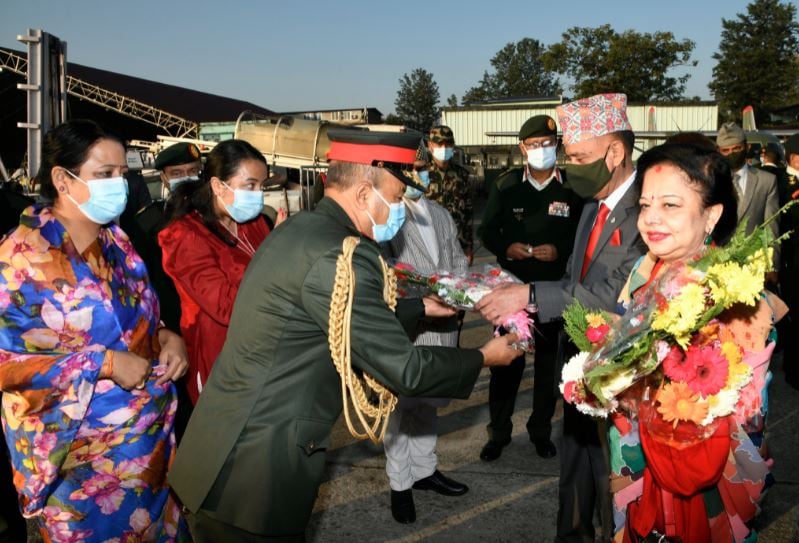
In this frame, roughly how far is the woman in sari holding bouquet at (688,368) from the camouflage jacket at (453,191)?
3.95m

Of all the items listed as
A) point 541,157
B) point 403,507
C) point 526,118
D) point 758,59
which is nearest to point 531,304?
point 403,507

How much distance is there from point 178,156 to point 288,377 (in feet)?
11.2

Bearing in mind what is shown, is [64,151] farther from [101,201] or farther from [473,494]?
[473,494]

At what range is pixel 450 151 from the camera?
6246 millimetres

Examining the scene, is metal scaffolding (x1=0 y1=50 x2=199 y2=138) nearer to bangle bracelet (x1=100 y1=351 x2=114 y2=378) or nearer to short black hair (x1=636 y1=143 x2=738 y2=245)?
bangle bracelet (x1=100 y1=351 x2=114 y2=378)

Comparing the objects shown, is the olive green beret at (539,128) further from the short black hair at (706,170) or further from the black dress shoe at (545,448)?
the short black hair at (706,170)

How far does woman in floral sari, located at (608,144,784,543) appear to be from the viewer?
2043 millimetres

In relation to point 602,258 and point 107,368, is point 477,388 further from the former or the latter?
point 107,368

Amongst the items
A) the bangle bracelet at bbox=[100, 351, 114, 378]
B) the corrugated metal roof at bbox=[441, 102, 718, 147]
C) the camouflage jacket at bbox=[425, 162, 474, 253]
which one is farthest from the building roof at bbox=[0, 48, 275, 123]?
the bangle bracelet at bbox=[100, 351, 114, 378]

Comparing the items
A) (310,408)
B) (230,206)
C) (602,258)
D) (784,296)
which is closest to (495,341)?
(310,408)

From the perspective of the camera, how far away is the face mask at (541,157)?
5238 mm

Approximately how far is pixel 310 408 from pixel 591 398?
3.12ft

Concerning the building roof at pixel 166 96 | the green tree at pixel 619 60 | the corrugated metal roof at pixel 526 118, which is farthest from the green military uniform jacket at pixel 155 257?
the green tree at pixel 619 60

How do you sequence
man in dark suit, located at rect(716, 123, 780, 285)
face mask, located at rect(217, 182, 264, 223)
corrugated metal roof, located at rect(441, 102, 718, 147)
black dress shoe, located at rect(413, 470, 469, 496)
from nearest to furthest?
face mask, located at rect(217, 182, 264, 223) < black dress shoe, located at rect(413, 470, 469, 496) < man in dark suit, located at rect(716, 123, 780, 285) < corrugated metal roof, located at rect(441, 102, 718, 147)
